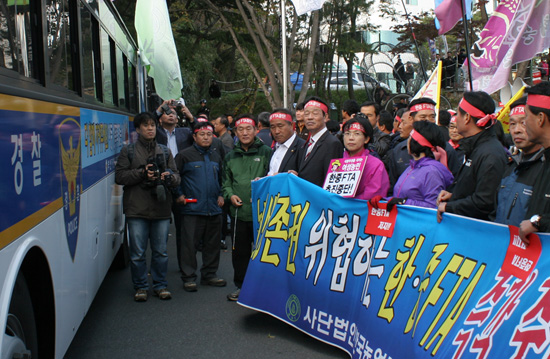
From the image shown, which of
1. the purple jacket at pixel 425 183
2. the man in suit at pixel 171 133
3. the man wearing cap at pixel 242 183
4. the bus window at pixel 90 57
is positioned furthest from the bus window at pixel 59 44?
the man in suit at pixel 171 133

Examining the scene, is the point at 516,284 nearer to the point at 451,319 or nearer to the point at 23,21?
the point at 451,319

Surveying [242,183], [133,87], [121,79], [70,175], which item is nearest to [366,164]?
[242,183]

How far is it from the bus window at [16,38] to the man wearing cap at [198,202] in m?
3.76

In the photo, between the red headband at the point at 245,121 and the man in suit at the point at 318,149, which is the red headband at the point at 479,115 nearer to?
the man in suit at the point at 318,149

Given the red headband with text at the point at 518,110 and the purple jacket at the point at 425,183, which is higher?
the red headband with text at the point at 518,110

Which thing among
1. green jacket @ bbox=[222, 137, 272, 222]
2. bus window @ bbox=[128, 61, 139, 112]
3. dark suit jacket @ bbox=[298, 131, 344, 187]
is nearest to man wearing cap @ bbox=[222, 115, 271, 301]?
green jacket @ bbox=[222, 137, 272, 222]

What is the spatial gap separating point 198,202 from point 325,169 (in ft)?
6.57

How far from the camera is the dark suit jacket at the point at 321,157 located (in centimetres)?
591

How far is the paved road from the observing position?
17.1ft

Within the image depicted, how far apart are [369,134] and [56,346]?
3.19 m

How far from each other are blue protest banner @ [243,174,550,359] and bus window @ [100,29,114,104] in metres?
1.99

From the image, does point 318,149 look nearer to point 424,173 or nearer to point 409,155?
point 409,155

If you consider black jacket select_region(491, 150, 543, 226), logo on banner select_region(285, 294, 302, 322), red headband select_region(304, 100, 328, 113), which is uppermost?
red headband select_region(304, 100, 328, 113)

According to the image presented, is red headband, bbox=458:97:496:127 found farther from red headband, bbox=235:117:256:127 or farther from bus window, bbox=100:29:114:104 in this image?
bus window, bbox=100:29:114:104
